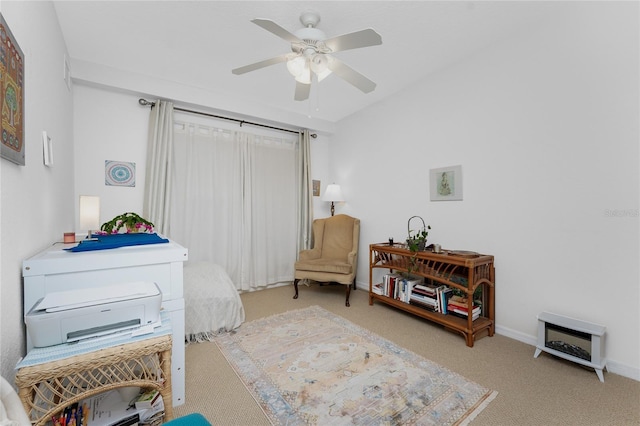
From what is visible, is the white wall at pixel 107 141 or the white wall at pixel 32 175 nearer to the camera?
the white wall at pixel 32 175

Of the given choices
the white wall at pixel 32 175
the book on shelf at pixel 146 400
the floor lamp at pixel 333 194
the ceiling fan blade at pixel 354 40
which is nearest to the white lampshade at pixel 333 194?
the floor lamp at pixel 333 194

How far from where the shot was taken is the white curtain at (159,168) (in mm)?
3111

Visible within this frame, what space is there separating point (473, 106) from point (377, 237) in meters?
1.90

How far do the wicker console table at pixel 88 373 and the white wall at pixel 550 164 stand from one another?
8.76 ft

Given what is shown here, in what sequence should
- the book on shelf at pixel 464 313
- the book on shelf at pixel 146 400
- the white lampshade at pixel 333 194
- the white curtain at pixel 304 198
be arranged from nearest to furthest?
the book on shelf at pixel 146 400, the book on shelf at pixel 464 313, the white lampshade at pixel 333 194, the white curtain at pixel 304 198

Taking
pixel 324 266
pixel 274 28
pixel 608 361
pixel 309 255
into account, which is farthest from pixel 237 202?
pixel 608 361

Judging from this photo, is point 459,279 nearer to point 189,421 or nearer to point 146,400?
point 189,421

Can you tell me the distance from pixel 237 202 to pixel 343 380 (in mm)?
2622

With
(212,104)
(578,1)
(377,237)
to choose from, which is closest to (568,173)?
(578,1)

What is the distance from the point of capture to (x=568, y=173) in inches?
82.3

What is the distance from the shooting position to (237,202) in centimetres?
373

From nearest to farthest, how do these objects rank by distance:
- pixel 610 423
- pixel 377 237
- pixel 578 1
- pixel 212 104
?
1. pixel 610 423
2. pixel 578 1
3. pixel 212 104
4. pixel 377 237

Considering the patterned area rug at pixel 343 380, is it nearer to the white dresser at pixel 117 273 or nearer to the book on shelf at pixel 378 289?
the white dresser at pixel 117 273

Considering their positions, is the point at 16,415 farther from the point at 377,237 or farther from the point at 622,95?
the point at 377,237
